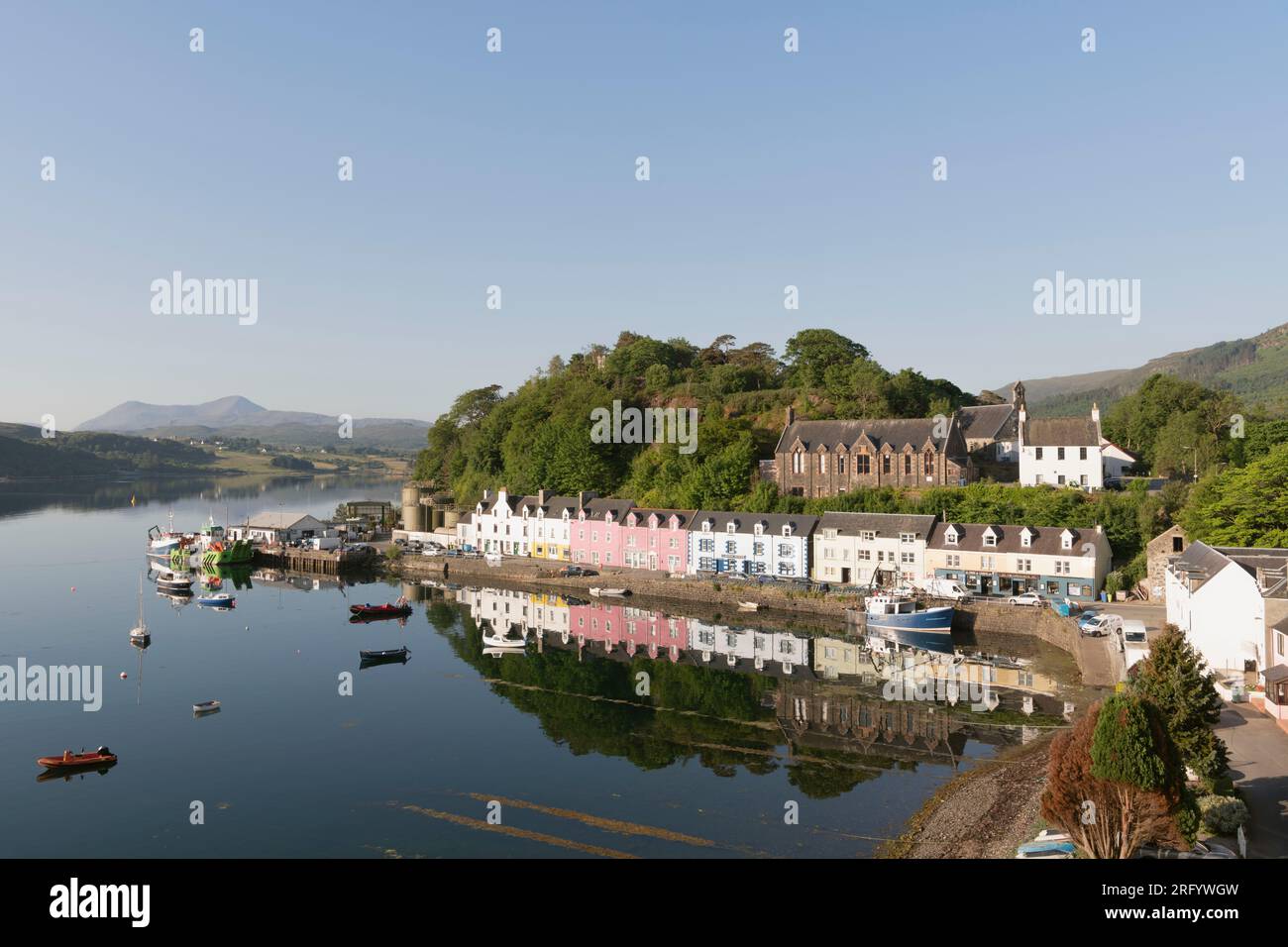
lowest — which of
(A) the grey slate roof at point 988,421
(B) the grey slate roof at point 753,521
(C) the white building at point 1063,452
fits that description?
(B) the grey slate roof at point 753,521

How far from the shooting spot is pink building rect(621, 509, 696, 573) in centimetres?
6309

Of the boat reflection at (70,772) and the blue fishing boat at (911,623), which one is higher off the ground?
the blue fishing boat at (911,623)

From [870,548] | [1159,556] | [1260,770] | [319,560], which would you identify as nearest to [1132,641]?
[1159,556]

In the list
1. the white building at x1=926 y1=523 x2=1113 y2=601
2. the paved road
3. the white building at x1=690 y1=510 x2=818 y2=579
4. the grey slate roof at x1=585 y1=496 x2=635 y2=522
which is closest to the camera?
the paved road

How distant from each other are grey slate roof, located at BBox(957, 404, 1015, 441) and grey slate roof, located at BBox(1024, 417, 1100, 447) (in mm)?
4519

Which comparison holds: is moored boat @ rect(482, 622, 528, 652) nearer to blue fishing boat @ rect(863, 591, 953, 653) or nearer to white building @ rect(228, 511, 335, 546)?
blue fishing boat @ rect(863, 591, 953, 653)

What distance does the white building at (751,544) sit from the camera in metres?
58.2

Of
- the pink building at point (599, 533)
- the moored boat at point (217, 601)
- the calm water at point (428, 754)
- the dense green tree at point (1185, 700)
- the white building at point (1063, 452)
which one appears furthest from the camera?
the pink building at point (599, 533)

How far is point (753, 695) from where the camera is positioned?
37.2 m

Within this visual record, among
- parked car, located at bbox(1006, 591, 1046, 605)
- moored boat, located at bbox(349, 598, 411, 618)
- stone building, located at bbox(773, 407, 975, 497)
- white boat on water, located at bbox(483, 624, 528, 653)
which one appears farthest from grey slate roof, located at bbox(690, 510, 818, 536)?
moored boat, located at bbox(349, 598, 411, 618)

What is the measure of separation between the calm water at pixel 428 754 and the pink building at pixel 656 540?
16643 mm

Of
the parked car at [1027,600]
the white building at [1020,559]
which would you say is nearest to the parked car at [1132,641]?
the parked car at [1027,600]

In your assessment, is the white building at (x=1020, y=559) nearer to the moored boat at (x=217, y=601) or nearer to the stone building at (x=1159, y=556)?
the stone building at (x=1159, y=556)
